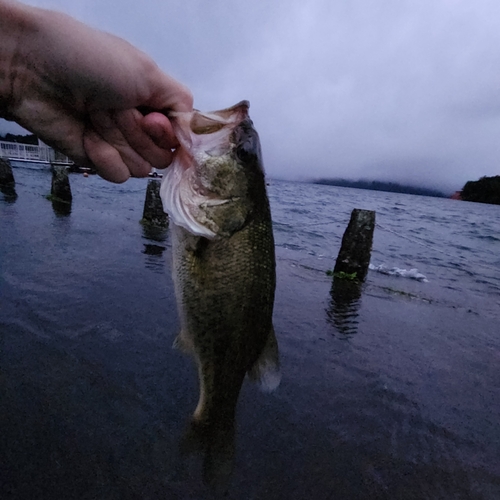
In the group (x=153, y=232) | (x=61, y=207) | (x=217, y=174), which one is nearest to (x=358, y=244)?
(x=153, y=232)

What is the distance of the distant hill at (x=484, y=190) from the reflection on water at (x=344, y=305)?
100 metres

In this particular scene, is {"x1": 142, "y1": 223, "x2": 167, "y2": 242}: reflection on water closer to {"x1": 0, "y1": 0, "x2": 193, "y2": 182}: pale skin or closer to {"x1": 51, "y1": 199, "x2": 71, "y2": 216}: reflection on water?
{"x1": 51, "y1": 199, "x2": 71, "y2": 216}: reflection on water

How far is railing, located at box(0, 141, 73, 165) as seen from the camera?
1667 inches

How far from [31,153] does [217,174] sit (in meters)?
51.7

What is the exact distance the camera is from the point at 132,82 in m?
2.06

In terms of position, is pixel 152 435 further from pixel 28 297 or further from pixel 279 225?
pixel 279 225

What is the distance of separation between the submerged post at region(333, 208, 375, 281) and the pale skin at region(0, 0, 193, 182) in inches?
313

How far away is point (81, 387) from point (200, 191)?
2629mm

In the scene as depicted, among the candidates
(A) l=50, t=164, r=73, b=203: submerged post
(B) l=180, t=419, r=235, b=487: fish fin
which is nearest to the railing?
(A) l=50, t=164, r=73, b=203: submerged post

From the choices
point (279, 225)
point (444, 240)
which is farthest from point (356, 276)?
point (444, 240)

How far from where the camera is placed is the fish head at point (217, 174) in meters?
2.14

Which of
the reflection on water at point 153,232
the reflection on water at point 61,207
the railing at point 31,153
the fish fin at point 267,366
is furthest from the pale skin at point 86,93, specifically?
the railing at point 31,153

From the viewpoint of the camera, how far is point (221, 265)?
6.93 ft

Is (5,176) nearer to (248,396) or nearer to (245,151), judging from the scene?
(248,396)
